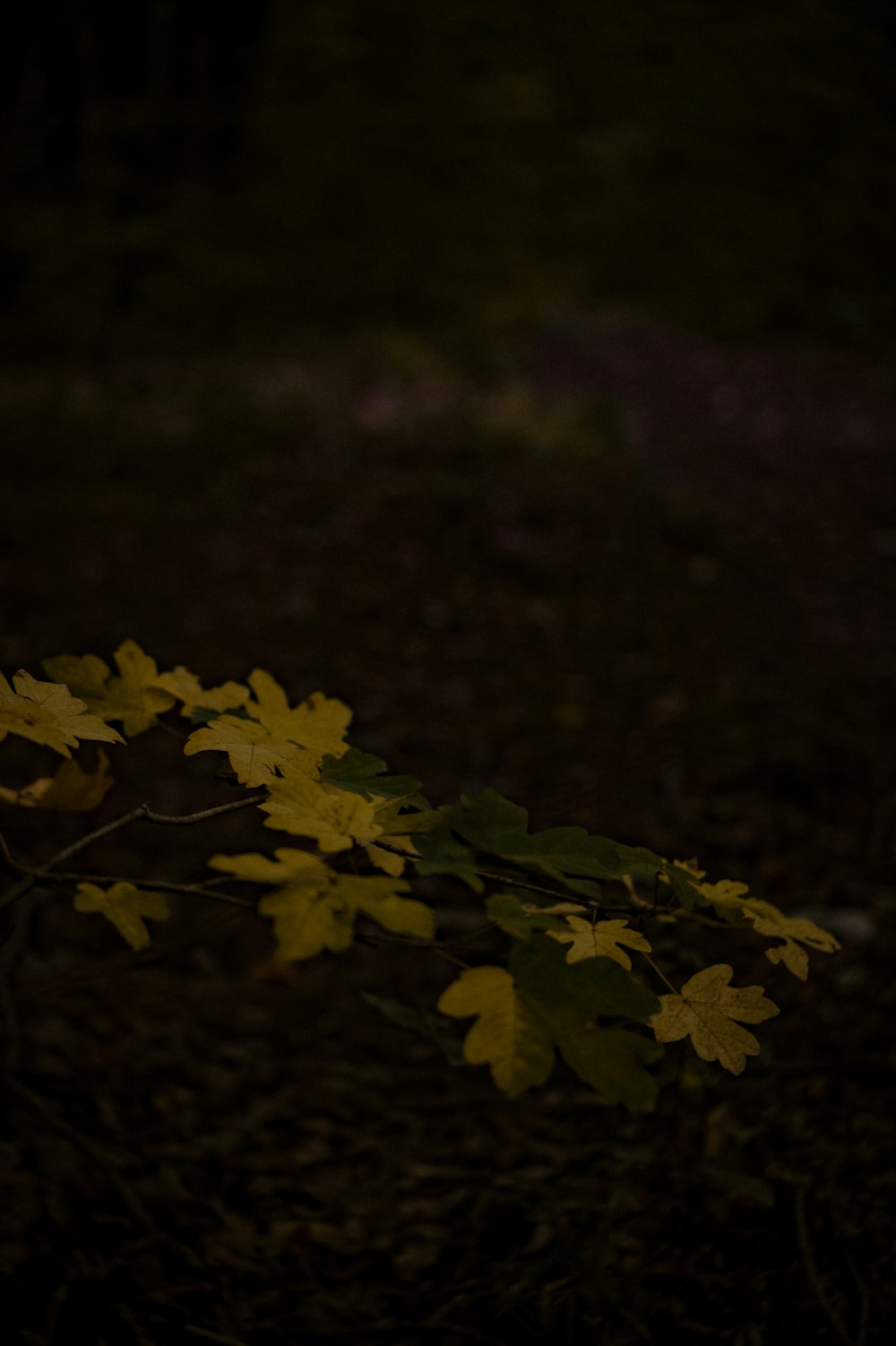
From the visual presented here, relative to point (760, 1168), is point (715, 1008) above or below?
above

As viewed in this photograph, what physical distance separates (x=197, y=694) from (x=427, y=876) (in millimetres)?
370

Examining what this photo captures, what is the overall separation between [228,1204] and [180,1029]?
2.03 feet

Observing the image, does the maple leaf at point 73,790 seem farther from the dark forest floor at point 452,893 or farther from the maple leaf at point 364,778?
the dark forest floor at point 452,893

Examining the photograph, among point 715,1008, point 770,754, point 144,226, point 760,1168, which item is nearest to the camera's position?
point 715,1008

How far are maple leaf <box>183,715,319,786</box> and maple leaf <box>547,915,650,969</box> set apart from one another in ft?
0.97

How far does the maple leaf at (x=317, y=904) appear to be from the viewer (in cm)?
67

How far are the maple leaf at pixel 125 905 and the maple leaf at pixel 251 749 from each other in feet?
0.50

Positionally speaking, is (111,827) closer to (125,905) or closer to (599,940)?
(125,905)

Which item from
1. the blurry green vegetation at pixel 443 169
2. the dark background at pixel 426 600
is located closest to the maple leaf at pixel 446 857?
the dark background at pixel 426 600

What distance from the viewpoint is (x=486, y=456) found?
703 centimetres

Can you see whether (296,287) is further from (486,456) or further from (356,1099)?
(356,1099)

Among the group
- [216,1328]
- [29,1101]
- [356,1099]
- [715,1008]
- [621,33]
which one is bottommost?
[356,1099]

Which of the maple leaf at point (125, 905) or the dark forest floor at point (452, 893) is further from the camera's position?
the dark forest floor at point (452, 893)

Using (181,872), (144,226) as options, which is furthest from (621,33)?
(181,872)
